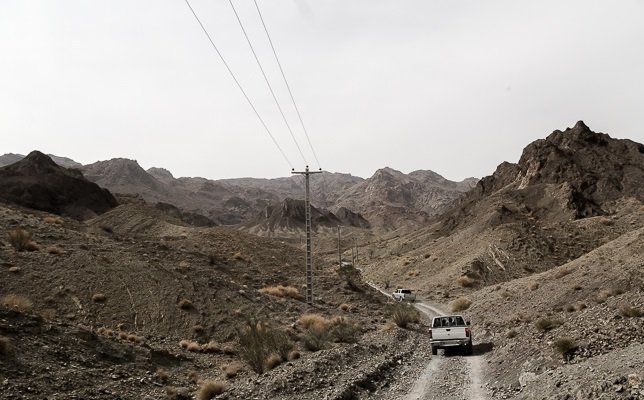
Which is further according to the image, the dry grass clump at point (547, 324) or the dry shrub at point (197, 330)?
the dry shrub at point (197, 330)

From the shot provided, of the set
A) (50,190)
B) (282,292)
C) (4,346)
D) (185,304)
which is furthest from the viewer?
(50,190)

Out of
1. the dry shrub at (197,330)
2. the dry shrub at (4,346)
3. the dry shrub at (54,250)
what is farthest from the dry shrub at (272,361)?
the dry shrub at (54,250)

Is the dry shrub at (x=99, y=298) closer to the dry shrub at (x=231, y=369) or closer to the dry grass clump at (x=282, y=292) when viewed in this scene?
the dry shrub at (x=231, y=369)

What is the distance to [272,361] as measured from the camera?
61.8 ft

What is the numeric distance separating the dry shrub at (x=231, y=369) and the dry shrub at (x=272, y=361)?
1.60 meters

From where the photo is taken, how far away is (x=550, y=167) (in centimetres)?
9369

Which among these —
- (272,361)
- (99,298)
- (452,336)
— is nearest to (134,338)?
(99,298)

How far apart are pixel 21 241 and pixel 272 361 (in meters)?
21.1

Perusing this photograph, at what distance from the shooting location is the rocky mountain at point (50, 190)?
282 ft

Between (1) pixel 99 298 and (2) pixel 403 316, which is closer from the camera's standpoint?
(1) pixel 99 298

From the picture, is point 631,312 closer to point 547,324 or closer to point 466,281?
point 547,324

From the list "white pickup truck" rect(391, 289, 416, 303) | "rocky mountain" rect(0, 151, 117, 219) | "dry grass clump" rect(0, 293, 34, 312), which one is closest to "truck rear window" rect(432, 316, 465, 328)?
"dry grass clump" rect(0, 293, 34, 312)

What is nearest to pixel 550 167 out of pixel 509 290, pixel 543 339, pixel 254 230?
pixel 509 290

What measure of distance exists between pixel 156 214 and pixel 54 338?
2472 inches
